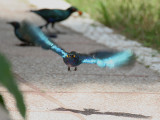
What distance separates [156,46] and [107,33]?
1.16m

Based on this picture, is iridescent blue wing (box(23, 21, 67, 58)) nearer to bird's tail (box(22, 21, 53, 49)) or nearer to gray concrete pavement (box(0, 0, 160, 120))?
bird's tail (box(22, 21, 53, 49))

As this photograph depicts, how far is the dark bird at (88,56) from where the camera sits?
244 centimetres

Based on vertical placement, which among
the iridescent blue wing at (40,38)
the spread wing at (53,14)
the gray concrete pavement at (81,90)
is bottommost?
the gray concrete pavement at (81,90)

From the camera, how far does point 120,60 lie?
2.43m

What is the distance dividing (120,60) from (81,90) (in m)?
1.37

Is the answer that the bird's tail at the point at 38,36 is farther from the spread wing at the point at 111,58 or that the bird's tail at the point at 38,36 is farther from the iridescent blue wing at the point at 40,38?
the spread wing at the point at 111,58

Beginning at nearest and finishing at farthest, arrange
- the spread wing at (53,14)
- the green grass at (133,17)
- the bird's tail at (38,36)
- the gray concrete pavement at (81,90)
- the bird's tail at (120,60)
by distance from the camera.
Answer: the bird's tail at (120,60) → the bird's tail at (38,36) → the gray concrete pavement at (81,90) → the spread wing at (53,14) → the green grass at (133,17)

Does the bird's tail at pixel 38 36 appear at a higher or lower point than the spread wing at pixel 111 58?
higher

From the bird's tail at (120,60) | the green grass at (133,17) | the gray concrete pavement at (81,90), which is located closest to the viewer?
the bird's tail at (120,60)

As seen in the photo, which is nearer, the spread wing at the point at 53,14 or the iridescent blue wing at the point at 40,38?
the iridescent blue wing at the point at 40,38

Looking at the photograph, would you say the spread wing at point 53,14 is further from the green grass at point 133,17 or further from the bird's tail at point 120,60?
the bird's tail at point 120,60

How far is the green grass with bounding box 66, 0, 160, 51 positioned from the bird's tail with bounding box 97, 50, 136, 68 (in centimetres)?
362

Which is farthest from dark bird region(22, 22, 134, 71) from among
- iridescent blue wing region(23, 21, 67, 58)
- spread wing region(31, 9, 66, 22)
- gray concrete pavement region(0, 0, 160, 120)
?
spread wing region(31, 9, 66, 22)

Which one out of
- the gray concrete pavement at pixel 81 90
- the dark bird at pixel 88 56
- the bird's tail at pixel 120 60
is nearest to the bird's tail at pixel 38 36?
the dark bird at pixel 88 56
